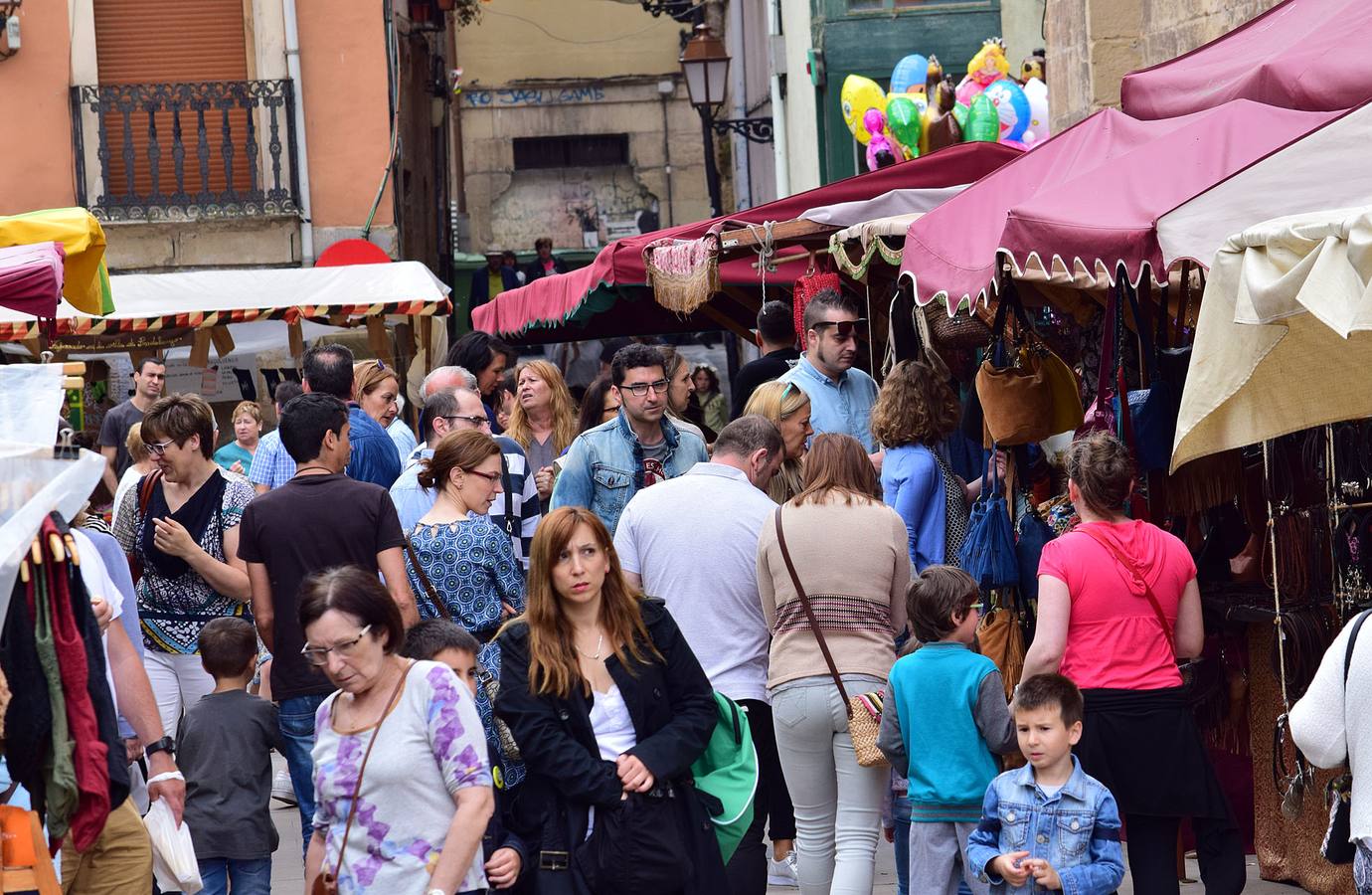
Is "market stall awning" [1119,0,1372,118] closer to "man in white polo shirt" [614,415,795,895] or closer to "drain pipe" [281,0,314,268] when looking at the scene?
"man in white polo shirt" [614,415,795,895]

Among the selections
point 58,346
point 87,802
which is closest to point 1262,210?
point 87,802

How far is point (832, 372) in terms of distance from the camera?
27.5 ft

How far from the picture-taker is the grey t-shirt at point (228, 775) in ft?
20.8

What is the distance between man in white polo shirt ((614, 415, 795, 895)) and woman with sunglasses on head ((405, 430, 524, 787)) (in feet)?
1.39

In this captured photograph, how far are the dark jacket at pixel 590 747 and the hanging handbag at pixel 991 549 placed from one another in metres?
2.53

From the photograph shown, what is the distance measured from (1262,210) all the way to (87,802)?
11.8 ft

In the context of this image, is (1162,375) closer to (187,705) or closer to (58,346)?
(187,705)

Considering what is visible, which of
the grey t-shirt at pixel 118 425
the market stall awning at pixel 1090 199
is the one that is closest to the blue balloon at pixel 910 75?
the grey t-shirt at pixel 118 425

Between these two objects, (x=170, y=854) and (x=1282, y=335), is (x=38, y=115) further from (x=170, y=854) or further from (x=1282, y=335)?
(x=1282, y=335)

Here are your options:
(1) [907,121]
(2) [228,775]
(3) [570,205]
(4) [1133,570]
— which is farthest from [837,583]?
(3) [570,205]

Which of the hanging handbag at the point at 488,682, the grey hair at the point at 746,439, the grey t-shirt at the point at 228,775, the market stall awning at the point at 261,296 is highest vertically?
the market stall awning at the point at 261,296

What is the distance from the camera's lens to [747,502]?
664 centimetres

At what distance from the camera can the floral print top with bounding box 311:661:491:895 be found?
4.59 metres

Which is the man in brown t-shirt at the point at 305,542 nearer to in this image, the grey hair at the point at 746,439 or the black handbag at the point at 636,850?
the grey hair at the point at 746,439
